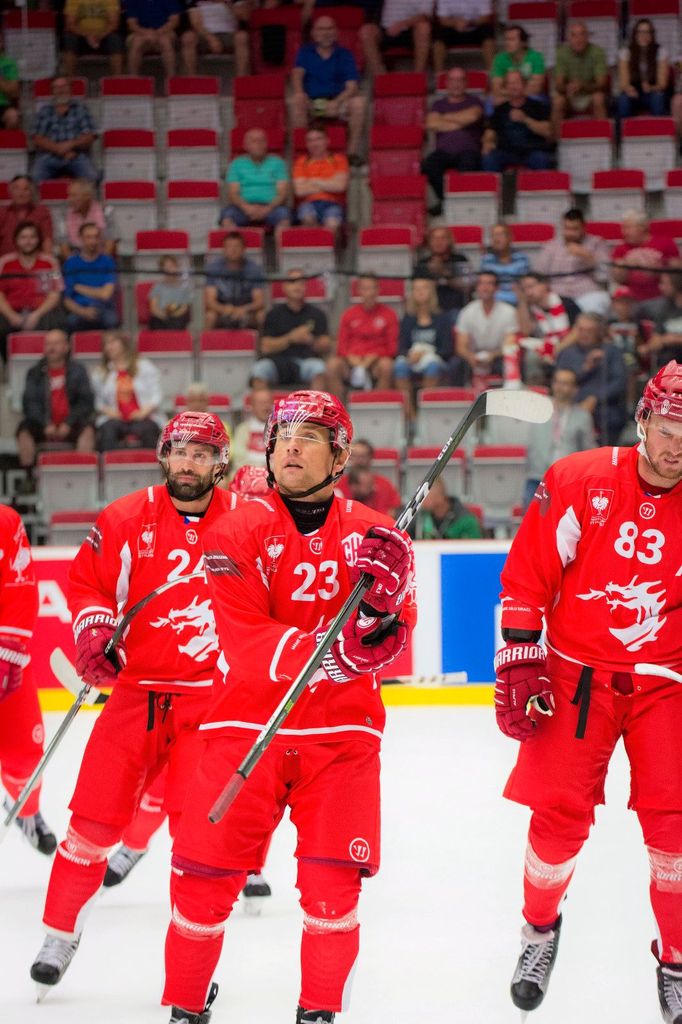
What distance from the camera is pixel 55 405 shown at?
7426 mm

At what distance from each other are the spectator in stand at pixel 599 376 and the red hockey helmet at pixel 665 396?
3772 mm

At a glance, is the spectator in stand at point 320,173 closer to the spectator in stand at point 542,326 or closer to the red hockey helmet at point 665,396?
the spectator in stand at point 542,326

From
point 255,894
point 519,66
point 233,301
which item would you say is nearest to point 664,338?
point 233,301

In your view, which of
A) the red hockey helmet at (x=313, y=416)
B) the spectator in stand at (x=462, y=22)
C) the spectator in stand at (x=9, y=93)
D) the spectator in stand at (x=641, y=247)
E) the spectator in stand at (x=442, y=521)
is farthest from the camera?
the spectator in stand at (x=462, y=22)

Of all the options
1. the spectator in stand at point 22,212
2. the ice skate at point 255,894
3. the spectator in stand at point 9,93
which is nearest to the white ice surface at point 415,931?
the ice skate at point 255,894

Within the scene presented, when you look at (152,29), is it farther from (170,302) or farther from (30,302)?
(30,302)

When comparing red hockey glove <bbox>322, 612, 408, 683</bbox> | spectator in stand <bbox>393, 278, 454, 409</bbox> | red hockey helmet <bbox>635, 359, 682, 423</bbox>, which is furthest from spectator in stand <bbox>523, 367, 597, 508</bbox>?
red hockey glove <bbox>322, 612, 408, 683</bbox>

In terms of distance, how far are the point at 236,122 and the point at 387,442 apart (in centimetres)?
422

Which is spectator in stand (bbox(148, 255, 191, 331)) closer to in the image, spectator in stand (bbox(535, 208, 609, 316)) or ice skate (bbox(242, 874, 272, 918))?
spectator in stand (bbox(535, 208, 609, 316))

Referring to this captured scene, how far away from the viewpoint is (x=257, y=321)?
7676 millimetres

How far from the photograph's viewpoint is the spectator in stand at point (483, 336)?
23.9 ft

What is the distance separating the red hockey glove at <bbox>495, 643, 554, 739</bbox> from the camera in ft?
11.1

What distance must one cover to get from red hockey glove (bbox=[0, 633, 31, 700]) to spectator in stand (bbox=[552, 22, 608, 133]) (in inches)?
270

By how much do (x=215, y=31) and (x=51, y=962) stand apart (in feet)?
28.5
